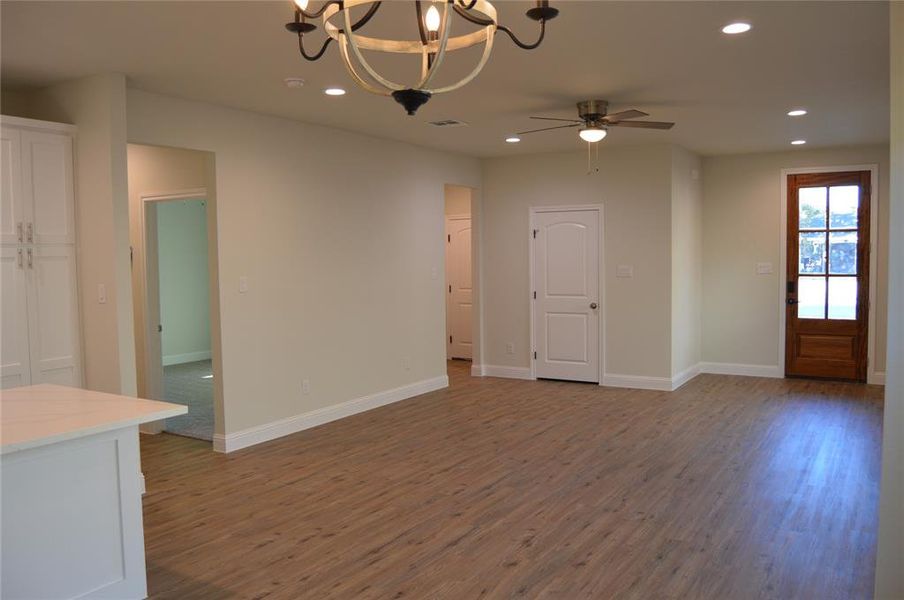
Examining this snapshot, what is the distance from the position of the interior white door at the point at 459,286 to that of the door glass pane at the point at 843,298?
14.5ft

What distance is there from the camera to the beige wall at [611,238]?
24.2ft

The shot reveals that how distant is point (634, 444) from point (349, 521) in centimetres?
245

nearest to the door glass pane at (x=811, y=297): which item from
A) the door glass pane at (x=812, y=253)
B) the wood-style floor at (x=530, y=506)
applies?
the door glass pane at (x=812, y=253)

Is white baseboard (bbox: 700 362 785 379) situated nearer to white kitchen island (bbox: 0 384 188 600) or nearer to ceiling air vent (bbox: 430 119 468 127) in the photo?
ceiling air vent (bbox: 430 119 468 127)

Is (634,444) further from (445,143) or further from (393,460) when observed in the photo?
(445,143)

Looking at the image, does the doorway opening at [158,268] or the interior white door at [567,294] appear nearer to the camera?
the doorway opening at [158,268]

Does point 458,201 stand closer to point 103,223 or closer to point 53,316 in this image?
point 103,223

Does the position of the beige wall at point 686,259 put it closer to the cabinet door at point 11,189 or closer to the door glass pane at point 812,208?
the door glass pane at point 812,208

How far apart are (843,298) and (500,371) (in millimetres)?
3916

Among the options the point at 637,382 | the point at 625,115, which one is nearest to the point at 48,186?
the point at 625,115

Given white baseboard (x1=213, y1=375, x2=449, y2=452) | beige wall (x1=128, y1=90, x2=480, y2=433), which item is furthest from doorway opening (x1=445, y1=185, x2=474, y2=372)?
white baseboard (x1=213, y1=375, x2=449, y2=452)

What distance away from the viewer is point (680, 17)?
336 centimetres

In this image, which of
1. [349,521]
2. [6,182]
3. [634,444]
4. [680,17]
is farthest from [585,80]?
[6,182]

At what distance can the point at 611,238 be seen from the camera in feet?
25.1
